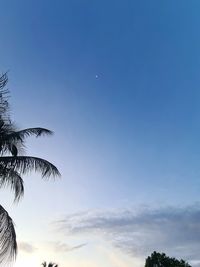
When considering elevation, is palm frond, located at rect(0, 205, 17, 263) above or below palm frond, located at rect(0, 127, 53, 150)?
below

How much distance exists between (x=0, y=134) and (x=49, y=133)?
2.54 m

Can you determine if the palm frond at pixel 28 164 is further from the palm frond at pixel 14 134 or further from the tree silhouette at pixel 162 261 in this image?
the tree silhouette at pixel 162 261

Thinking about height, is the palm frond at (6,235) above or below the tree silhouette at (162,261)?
below

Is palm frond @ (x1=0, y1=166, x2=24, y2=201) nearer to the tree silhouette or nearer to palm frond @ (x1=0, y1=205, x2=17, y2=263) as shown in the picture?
palm frond @ (x1=0, y1=205, x2=17, y2=263)

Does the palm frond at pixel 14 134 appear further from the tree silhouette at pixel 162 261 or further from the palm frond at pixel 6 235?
the tree silhouette at pixel 162 261

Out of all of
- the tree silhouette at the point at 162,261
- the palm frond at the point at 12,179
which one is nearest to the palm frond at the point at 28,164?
the palm frond at the point at 12,179

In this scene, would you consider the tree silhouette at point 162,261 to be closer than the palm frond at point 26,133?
No

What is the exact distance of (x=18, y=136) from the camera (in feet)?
60.3

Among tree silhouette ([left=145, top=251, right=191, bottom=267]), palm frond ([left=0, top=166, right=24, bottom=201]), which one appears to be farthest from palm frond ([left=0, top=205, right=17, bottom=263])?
tree silhouette ([left=145, top=251, right=191, bottom=267])

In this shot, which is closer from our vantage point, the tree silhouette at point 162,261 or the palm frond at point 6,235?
the palm frond at point 6,235

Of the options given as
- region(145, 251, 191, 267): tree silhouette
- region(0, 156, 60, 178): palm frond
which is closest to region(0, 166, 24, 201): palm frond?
region(0, 156, 60, 178): palm frond

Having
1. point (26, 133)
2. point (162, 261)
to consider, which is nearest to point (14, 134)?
point (26, 133)

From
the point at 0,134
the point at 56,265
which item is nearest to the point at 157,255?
the point at 56,265

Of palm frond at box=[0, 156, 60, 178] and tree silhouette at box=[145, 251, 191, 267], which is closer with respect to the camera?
palm frond at box=[0, 156, 60, 178]
